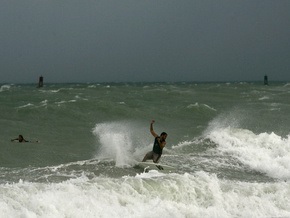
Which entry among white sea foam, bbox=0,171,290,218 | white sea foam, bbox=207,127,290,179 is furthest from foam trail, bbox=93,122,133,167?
white sea foam, bbox=207,127,290,179

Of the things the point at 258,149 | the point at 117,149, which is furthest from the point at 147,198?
the point at 258,149

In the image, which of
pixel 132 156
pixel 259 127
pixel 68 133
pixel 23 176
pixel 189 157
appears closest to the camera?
pixel 23 176

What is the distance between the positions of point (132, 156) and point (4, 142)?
5.69 meters

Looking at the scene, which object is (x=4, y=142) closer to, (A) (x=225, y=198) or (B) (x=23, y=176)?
(B) (x=23, y=176)

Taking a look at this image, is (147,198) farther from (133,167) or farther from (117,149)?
(117,149)

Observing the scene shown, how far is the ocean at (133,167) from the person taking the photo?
9633 millimetres

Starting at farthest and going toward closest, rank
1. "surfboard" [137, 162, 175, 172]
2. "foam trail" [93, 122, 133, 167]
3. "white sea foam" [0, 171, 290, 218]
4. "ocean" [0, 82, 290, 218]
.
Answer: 1. "foam trail" [93, 122, 133, 167]
2. "surfboard" [137, 162, 175, 172]
3. "ocean" [0, 82, 290, 218]
4. "white sea foam" [0, 171, 290, 218]

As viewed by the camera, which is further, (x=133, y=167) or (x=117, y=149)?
(x=117, y=149)

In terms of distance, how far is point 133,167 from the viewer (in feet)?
44.5

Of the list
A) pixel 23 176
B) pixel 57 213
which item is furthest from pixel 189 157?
pixel 57 213

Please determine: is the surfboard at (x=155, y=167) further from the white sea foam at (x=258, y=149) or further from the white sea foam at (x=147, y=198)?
the white sea foam at (x=258, y=149)

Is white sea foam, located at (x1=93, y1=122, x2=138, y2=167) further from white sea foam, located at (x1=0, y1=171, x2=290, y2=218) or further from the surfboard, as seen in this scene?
white sea foam, located at (x1=0, y1=171, x2=290, y2=218)

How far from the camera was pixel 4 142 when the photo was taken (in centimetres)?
1761

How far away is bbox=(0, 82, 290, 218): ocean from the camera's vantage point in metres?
9.63
